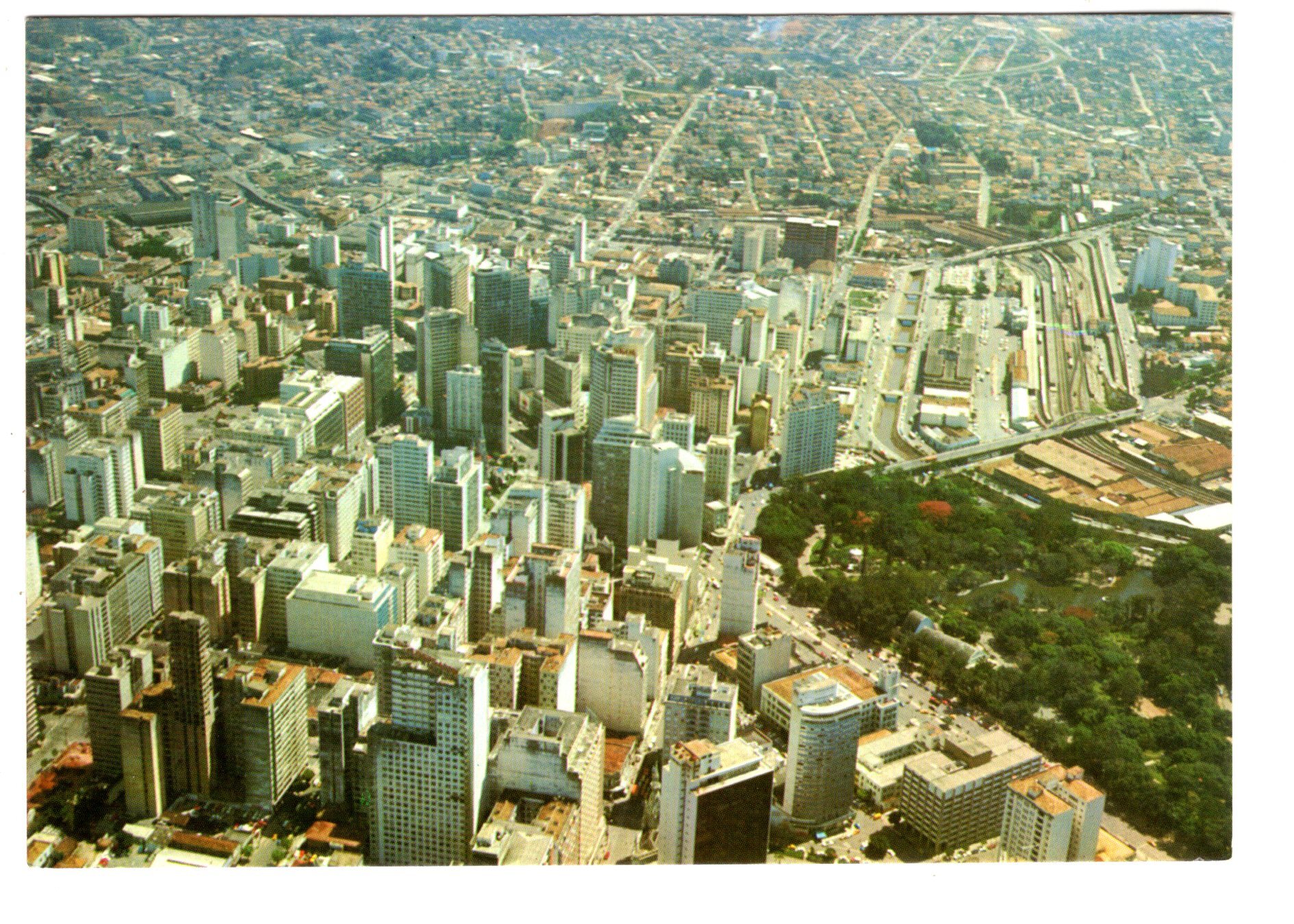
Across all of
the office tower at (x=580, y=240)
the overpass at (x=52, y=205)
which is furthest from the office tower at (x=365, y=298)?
the overpass at (x=52, y=205)

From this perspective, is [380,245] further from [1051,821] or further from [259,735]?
[1051,821]

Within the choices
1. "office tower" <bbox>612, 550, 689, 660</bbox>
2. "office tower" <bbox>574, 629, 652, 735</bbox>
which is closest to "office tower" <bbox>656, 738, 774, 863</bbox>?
"office tower" <bbox>574, 629, 652, 735</bbox>

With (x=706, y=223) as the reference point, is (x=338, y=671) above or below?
below

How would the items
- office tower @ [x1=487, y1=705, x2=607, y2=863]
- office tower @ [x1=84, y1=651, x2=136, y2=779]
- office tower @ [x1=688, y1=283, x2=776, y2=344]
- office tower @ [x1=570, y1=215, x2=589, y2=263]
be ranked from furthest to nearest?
office tower @ [x1=570, y1=215, x2=589, y2=263] → office tower @ [x1=688, y1=283, x2=776, y2=344] → office tower @ [x1=84, y1=651, x2=136, y2=779] → office tower @ [x1=487, y1=705, x2=607, y2=863]

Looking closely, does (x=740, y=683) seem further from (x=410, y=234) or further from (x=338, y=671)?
(x=410, y=234)

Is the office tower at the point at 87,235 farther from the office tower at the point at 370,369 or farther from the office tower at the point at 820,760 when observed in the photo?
the office tower at the point at 820,760

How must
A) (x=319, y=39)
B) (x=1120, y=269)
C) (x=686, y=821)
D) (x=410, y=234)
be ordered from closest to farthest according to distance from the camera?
(x=686, y=821) → (x=319, y=39) → (x=1120, y=269) → (x=410, y=234)

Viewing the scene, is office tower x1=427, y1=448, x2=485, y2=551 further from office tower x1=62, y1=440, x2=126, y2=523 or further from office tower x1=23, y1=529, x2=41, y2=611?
office tower x1=23, y1=529, x2=41, y2=611

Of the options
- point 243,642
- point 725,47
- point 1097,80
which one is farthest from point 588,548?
point 1097,80
